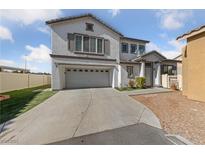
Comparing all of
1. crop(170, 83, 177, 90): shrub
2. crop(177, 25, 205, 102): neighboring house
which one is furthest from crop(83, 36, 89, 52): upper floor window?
crop(170, 83, 177, 90): shrub

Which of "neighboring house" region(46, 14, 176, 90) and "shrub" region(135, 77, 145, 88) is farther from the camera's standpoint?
"shrub" region(135, 77, 145, 88)

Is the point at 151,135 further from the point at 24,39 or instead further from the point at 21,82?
the point at 21,82

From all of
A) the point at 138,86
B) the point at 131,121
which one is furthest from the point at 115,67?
the point at 131,121

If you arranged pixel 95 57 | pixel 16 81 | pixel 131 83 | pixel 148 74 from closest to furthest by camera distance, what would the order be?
pixel 16 81
pixel 95 57
pixel 131 83
pixel 148 74

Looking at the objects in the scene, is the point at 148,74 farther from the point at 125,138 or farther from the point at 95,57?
the point at 125,138

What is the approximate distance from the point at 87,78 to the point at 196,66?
1072 centimetres

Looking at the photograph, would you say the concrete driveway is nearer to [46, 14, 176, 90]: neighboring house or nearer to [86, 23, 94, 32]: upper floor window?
[46, 14, 176, 90]: neighboring house

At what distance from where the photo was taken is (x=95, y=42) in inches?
629

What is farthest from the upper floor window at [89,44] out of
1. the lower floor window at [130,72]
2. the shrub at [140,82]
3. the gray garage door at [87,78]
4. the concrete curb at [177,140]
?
the concrete curb at [177,140]

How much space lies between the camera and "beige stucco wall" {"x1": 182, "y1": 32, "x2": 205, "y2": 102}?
8.90 m

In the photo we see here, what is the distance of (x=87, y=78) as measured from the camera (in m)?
16.9

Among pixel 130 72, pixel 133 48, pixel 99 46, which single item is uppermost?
pixel 133 48

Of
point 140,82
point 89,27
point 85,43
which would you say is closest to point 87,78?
point 85,43

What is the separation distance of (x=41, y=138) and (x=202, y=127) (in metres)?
4.99
